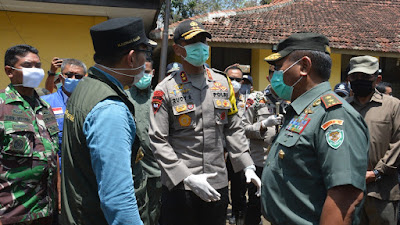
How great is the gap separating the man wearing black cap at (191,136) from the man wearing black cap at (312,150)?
2.67 feet

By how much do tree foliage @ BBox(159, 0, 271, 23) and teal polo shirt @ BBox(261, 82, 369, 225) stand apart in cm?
1863

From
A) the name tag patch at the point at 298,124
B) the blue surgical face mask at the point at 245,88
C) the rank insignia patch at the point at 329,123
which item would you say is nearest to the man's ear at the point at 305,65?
the name tag patch at the point at 298,124

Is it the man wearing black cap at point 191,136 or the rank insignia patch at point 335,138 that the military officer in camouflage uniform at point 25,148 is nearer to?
the man wearing black cap at point 191,136

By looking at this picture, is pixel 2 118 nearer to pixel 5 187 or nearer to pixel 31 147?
pixel 31 147

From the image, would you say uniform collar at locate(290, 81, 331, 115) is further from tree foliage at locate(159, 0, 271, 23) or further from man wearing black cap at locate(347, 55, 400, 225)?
tree foliage at locate(159, 0, 271, 23)

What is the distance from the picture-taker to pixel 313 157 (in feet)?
5.71

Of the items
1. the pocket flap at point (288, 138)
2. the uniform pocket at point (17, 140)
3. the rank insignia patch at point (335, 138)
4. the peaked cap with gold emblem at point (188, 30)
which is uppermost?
the peaked cap with gold emblem at point (188, 30)

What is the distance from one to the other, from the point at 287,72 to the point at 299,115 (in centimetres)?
27

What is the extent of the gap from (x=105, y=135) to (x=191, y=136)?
4.26 feet

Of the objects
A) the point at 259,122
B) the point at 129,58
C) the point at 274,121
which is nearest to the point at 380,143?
the point at 274,121

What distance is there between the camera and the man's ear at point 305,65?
1928 millimetres

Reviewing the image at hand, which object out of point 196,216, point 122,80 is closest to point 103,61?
point 122,80

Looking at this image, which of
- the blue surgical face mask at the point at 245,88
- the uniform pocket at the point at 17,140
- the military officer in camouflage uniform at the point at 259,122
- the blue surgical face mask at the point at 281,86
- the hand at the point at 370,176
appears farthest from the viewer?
the blue surgical face mask at the point at 245,88

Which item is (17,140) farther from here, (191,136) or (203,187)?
(203,187)
